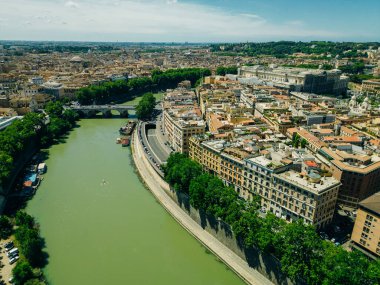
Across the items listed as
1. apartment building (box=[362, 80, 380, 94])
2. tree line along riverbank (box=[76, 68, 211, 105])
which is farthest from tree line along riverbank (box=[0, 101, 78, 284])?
apartment building (box=[362, 80, 380, 94])

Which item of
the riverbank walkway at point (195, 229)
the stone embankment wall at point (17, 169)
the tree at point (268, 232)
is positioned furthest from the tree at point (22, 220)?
the tree at point (268, 232)

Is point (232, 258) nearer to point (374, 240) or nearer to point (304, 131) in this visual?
point (374, 240)

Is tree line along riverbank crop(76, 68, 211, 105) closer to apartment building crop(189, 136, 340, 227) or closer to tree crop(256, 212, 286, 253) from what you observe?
apartment building crop(189, 136, 340, 227)

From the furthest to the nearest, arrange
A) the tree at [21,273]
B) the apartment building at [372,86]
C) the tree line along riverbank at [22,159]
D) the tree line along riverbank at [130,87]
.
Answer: the apartment building at [372,86], the tree line along riverbank at [130,87], the tree line along riverbank at [22,159], the tree at [21,273]

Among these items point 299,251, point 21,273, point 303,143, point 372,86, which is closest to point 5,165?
point 21,273

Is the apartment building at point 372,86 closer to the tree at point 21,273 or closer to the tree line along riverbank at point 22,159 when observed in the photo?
the tree line along riverbank at point 22,159
